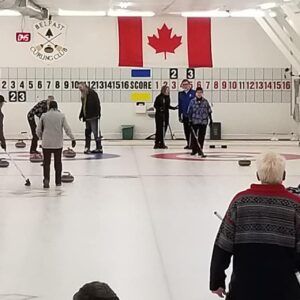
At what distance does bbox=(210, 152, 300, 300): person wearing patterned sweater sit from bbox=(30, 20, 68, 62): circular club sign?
17585mm

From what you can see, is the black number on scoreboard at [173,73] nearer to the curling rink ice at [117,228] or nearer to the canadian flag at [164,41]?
the canadian flag at [164,41]

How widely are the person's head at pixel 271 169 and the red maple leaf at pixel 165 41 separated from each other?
17.3 metres

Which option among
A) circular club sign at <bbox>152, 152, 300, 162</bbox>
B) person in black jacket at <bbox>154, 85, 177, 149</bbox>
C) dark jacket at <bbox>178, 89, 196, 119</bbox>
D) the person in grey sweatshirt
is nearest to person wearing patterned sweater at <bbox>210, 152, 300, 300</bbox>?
the person in grey sweatshirt

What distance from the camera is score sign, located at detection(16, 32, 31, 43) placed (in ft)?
65.6

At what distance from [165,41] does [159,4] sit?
2952 mm

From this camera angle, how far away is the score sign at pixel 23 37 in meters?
20.0

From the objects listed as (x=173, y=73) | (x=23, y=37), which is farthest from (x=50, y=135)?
(x=173, y=73)

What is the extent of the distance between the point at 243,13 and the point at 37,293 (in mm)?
16369

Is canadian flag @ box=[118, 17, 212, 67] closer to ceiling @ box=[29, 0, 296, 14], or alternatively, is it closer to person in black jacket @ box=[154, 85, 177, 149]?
ceiling @ box=[29, 0, 296, 14]

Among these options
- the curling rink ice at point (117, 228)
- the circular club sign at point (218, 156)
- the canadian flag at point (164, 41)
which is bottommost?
the curling rink ice at point (117, 228)

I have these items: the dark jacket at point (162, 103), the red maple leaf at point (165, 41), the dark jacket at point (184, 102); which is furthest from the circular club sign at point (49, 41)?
the dark jacket at point (184, 102)

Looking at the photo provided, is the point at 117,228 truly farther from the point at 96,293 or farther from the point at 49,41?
the point at 49,41

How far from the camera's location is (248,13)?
19.6m

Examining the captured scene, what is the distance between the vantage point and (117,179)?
1085cm
